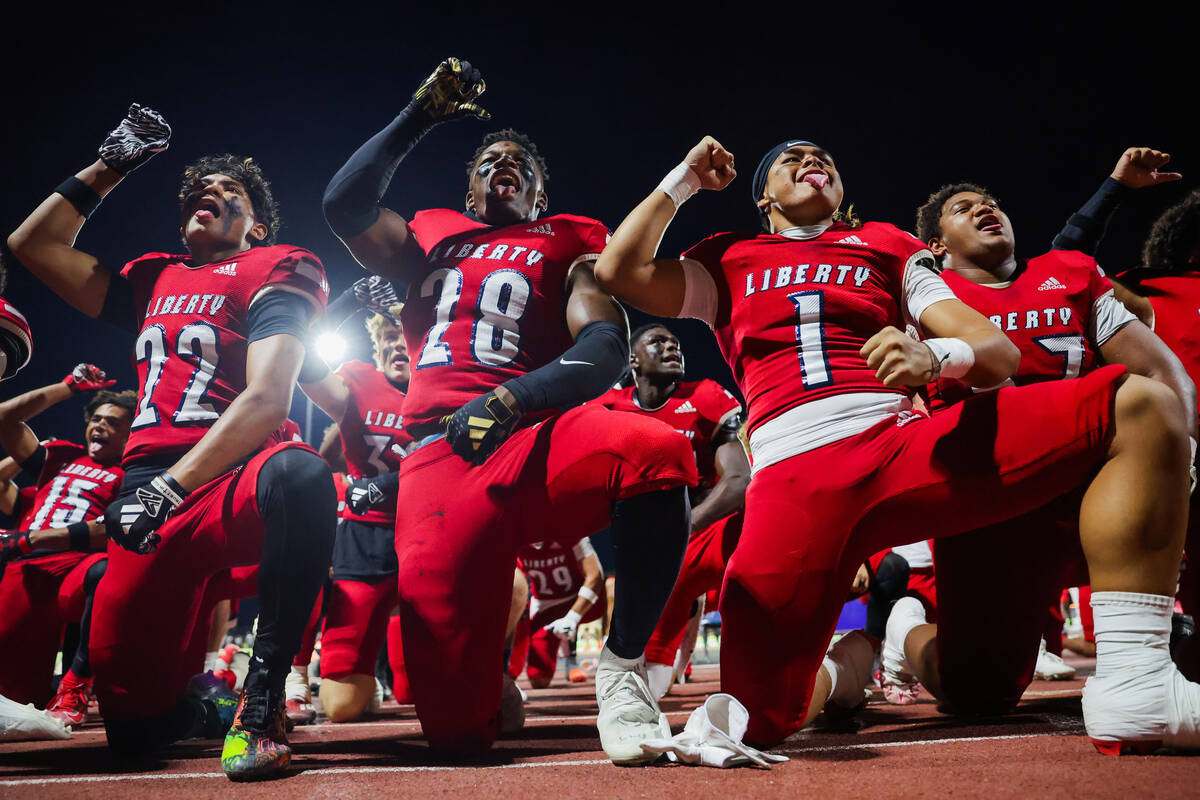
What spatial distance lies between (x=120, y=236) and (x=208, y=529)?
478 inches

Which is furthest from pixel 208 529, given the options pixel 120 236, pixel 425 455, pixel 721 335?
pixel 120 236

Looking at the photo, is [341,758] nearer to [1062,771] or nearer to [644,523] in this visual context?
[644,523]

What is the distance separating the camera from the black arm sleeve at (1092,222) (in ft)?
11.0

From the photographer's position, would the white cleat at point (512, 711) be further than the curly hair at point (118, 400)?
No

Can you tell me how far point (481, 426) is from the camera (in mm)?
2104

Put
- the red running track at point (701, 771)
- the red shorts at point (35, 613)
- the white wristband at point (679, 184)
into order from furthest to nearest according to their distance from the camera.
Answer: the red shorts at point (35, 613)
the white wristband at point (679, 184)
the red running track at point (701, 771)

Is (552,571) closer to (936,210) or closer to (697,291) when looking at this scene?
(936,210)

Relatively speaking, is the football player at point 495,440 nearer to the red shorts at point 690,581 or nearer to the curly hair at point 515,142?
the curly hair at point 515,142

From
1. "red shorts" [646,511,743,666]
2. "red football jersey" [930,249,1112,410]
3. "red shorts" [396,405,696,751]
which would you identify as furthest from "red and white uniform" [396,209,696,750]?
"red football jersey" [930,249,1112,410]

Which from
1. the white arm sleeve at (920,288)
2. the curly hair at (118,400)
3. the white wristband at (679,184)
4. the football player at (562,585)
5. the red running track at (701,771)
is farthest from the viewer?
the football player at (562,585)

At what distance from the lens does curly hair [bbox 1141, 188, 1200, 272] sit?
3482 mm

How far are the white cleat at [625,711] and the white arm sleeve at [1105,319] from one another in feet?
6.37

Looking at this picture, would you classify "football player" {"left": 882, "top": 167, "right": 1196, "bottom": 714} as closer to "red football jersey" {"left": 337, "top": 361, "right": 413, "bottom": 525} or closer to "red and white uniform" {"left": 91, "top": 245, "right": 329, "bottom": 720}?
"red and white uniform" {"left": 91, "top": 245, "right": 329, "bottom": 720}

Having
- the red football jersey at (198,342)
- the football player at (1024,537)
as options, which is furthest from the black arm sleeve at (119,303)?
the football player at (1024,537)
